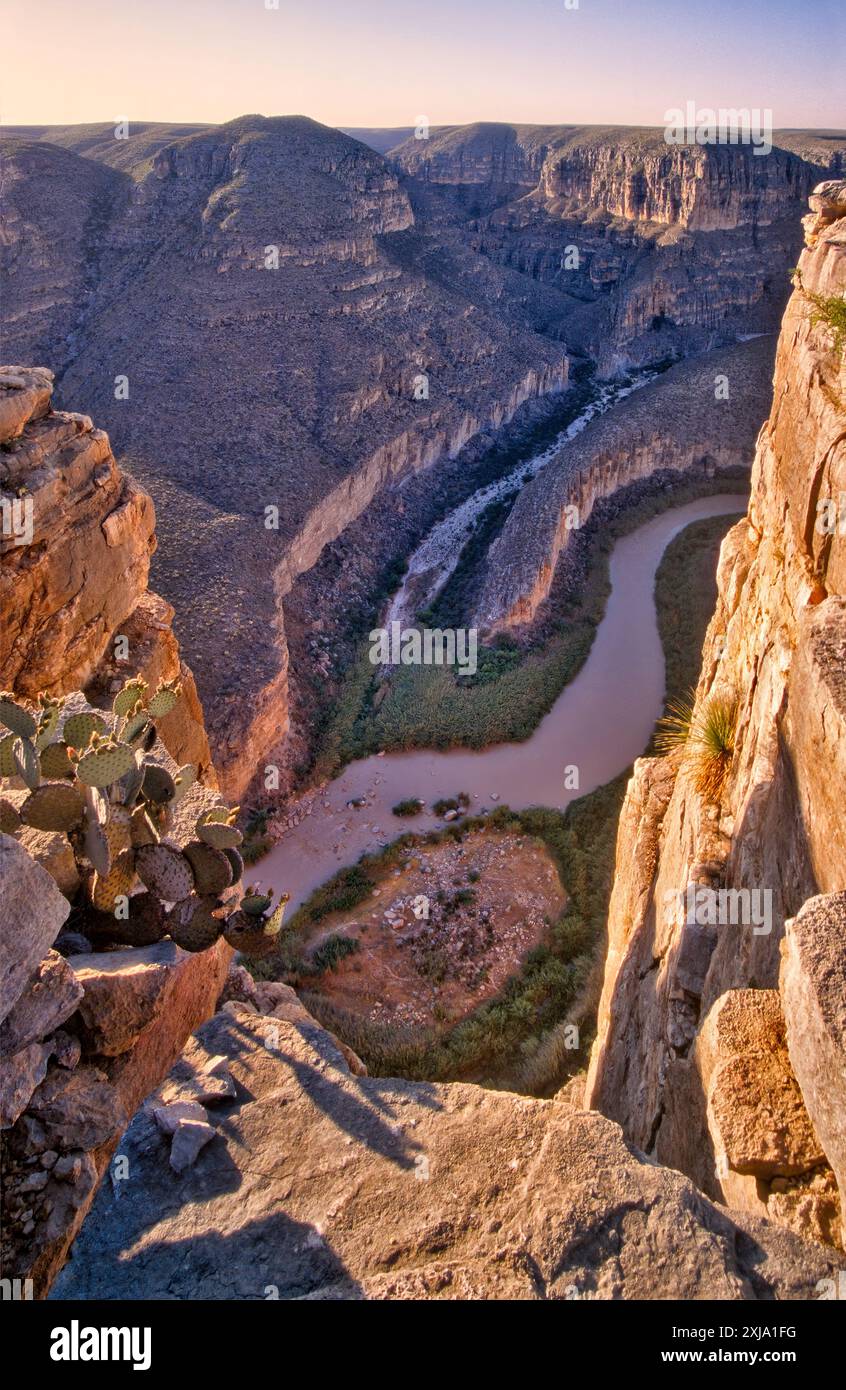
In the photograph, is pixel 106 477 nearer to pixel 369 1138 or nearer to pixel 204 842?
pixel 204 842

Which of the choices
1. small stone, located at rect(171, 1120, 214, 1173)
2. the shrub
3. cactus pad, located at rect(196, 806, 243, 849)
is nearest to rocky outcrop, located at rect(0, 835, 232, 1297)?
small stone, located at rect(171, 1120, 214, 1173)

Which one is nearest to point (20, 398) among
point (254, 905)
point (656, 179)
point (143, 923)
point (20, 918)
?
point (143, 923)

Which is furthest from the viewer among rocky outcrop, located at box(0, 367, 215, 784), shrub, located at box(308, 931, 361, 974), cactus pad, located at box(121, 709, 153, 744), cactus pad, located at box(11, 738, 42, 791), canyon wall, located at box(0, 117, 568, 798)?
canyon wall, located at box(0, 117, 568, 798)

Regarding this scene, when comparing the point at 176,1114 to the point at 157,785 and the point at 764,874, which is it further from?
the point at 764,874

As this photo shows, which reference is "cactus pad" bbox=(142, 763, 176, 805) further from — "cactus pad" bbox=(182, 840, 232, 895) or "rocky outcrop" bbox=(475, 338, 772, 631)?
"rocky outcrop" bbox=(475, 338, 772, 631)

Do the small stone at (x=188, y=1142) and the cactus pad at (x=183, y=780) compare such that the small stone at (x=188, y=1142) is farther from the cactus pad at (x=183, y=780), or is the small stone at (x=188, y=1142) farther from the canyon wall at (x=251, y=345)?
the canyon wall at (x=251, y=345)

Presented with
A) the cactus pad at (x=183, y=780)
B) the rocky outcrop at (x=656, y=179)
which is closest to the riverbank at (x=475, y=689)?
the cactus pad at (x=183, y=780)
